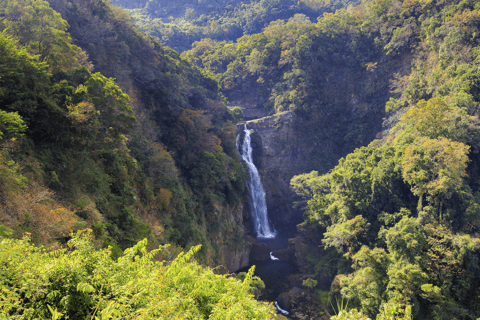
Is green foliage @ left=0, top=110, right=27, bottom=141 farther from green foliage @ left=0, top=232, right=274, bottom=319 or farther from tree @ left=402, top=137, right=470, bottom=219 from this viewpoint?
tree @ left=402, top=137, right=470, bottom=219

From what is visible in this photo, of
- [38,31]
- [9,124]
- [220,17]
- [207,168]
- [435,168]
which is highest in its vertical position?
[220,17]

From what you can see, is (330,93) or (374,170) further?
(330,93)

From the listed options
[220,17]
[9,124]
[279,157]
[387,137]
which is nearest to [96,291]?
[9,124]

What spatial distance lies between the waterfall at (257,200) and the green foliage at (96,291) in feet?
95.5

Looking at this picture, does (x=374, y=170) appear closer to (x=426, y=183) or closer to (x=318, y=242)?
(x=426, y=183)

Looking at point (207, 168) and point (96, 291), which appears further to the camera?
point (207, 168)

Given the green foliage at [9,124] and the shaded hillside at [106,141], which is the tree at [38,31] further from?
the green foliage at [9,124]

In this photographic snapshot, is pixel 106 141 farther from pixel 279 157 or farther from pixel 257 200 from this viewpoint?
pixel 279 157

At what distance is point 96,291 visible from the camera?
14.5 ft

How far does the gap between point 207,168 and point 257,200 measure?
13.6 metres

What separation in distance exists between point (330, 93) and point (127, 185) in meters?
39.4

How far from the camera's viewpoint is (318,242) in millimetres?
29000

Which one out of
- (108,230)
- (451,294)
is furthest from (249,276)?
(451,294)

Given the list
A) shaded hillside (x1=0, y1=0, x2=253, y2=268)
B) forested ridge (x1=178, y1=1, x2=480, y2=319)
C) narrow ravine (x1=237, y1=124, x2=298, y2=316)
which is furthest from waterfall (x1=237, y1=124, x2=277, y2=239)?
forested ridge (x1=178, y1=1, x2=480, y2=319)
